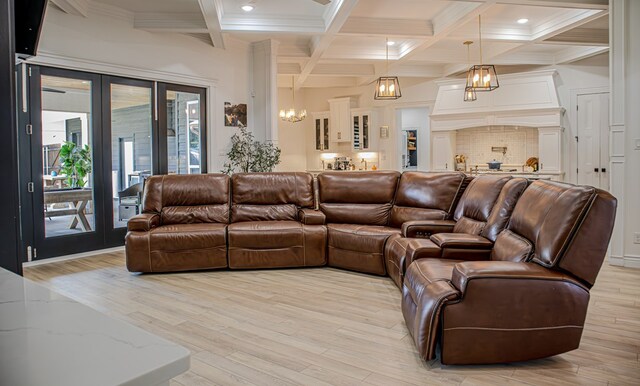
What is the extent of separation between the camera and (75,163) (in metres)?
5.46

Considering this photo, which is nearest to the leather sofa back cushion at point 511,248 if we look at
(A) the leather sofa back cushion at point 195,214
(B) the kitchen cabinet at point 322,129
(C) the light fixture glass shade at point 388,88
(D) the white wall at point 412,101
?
(A) the leather sofa back cushion at point 195,214

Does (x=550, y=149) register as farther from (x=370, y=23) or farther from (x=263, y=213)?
(x=263, y=213)

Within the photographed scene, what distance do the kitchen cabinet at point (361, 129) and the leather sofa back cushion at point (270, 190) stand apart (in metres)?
4.92

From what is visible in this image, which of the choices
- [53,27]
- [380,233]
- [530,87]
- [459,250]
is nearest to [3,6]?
[459,250]

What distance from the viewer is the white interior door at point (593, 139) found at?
7.58m

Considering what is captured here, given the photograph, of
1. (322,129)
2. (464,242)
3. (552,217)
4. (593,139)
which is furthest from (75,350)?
(322,129)

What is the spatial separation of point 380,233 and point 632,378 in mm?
2412

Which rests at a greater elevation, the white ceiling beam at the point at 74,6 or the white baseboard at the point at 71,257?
the white ceiling beam at the point at 74,6

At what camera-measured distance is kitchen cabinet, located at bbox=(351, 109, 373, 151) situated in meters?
9.95

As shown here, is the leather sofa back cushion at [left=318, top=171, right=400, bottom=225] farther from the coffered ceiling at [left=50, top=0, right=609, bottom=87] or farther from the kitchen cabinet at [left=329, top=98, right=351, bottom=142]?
the kitchen cabinet at [left=329, top=98, right=351, bottom=142]

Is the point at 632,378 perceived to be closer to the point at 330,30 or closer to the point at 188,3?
the point at 330,30

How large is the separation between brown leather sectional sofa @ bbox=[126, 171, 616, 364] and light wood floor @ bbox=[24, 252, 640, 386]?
0.14m

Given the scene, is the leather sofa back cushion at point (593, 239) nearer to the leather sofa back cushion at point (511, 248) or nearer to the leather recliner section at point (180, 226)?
the leather sofa back cushion at point (511, 248)

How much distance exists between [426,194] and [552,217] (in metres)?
2.13
